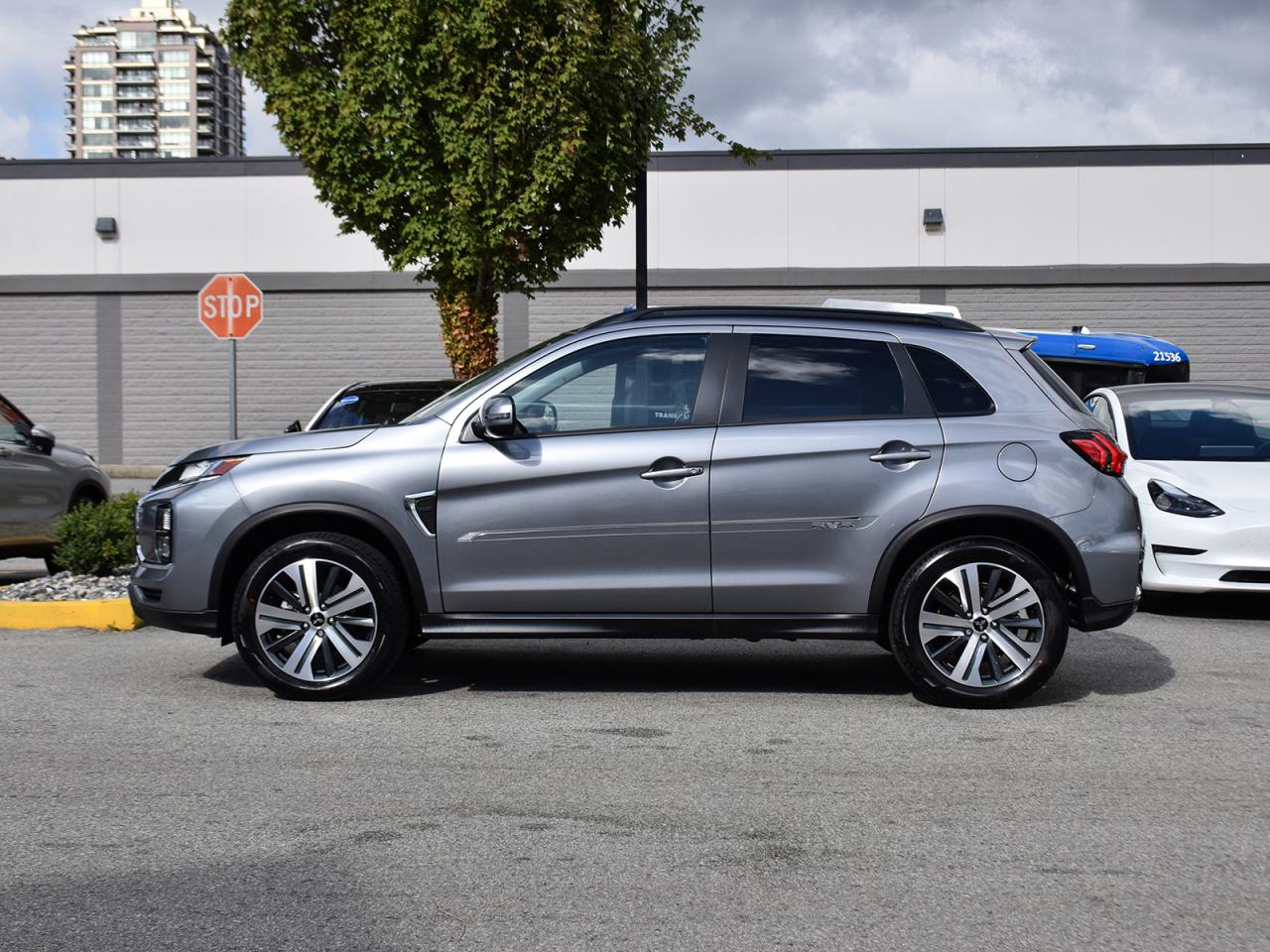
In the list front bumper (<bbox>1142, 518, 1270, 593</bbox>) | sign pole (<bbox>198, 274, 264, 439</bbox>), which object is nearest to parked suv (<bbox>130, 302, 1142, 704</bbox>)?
front bumper (<bbox>1142, 518, 1270, 593</bbox>)

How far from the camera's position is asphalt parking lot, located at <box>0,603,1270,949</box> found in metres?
3.79

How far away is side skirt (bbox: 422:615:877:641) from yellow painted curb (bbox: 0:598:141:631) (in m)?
3.09

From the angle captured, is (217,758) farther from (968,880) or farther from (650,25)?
(650,25)

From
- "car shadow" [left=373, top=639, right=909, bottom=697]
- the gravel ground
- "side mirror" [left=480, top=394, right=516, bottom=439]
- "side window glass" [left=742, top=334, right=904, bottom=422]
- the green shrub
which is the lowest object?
"car shadow" [left=373, top=639, right=909, bottom=697]

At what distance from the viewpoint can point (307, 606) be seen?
646cm

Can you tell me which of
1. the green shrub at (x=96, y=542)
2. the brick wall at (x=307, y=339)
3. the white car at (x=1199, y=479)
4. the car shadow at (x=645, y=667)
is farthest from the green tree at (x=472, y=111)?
the brick wall at (x=307, y=339)

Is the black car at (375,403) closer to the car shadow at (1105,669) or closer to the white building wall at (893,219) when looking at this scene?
the car shadow at (1105,669)

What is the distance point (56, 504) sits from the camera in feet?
36.5

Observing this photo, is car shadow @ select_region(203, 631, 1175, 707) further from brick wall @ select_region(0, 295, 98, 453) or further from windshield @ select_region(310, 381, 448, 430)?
brick wall @ select_region(0, 295, 98, 453)

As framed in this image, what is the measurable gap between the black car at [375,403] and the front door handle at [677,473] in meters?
5.83

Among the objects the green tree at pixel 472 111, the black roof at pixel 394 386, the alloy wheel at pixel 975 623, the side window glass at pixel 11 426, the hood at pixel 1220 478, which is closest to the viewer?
the alloy wheel at pixel 975 623

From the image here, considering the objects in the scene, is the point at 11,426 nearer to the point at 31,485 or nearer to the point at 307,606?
the point at 31,485

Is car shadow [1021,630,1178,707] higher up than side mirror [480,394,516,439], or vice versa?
side mirror [480,394,516,439]

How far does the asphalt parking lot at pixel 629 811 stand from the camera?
12.4 feet
